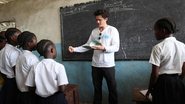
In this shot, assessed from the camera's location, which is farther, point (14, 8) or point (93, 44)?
point (14, 8)

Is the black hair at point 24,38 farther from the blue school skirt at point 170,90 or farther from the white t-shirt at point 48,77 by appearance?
the blue school skirt at point 170,90

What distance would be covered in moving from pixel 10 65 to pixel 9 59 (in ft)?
0.23

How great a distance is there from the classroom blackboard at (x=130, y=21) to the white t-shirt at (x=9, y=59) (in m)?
1.66

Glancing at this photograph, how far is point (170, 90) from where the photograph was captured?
2.08m

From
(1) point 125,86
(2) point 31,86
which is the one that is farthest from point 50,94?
(1) point 125,86

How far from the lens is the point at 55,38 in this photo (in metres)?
4.52

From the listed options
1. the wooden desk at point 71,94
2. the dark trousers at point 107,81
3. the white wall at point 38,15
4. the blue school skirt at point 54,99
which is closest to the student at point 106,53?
the dark trousers at point 107,81

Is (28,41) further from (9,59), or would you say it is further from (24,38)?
(9,59)

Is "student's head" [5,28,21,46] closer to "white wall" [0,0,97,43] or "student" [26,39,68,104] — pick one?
"student" [26,39,68,104]

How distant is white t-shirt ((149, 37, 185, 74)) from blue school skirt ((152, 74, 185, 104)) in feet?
0.19

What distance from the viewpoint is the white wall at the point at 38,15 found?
4.48m

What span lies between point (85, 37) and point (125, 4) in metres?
0.94

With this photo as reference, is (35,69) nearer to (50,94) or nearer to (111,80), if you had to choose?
(50,94)

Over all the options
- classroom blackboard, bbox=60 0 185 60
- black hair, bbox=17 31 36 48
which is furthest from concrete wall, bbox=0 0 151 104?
black hair, bbox=17 31 36 48
